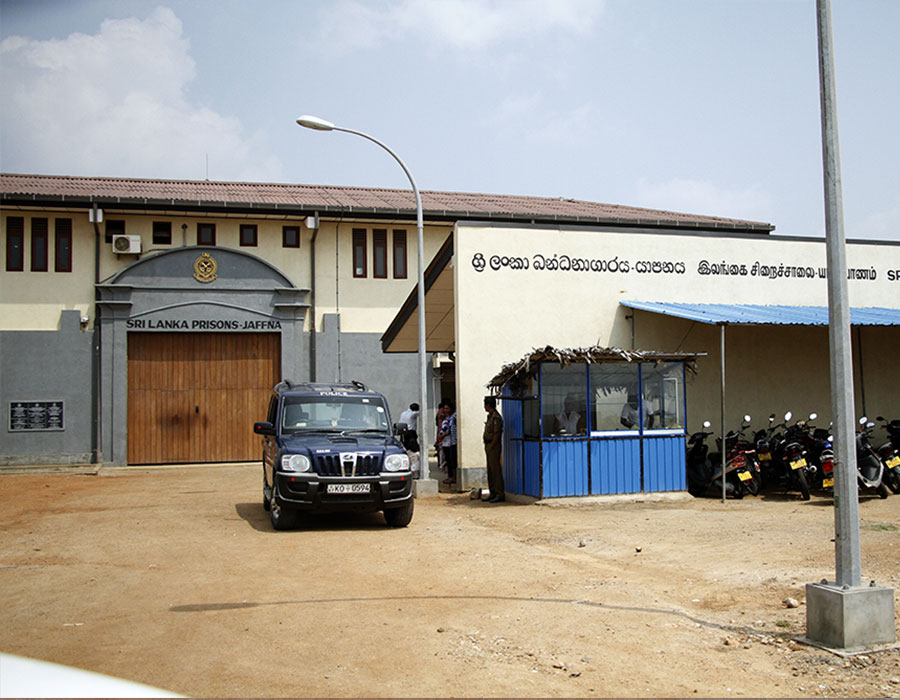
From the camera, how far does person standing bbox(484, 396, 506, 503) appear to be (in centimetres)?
1450

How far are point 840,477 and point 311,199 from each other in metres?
21.9

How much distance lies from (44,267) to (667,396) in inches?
681

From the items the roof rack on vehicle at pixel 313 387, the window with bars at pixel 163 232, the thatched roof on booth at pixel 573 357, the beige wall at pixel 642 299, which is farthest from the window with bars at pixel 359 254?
the roof rack on vehicle at pixel 313 387

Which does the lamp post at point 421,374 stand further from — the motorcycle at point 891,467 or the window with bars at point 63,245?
the window with bars at point 63,245

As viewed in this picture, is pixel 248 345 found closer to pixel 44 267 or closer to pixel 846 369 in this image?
pixel 44 267

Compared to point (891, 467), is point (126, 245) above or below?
above

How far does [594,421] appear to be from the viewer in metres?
14.1

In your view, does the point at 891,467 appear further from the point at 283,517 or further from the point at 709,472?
the point at 283,517

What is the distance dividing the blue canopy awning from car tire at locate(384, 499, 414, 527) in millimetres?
6099

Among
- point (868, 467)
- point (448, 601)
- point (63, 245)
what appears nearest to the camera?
point (448, 601)

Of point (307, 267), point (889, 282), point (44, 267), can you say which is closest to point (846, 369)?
point (889, 282)

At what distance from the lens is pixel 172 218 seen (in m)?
24.2

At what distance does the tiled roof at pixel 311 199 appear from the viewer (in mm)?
23844

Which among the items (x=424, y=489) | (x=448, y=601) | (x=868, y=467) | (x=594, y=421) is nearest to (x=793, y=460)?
(x=868, y=467)
